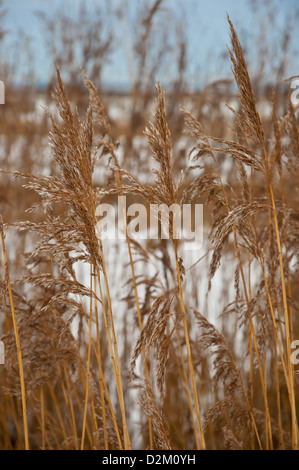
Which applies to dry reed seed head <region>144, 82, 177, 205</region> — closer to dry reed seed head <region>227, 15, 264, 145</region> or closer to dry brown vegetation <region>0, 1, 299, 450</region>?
dry brown vegetation <region>0, 1, 299, 450</region>

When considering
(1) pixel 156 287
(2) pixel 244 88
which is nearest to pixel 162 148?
(2) pixel 244 88

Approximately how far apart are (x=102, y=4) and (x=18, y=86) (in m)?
0.81

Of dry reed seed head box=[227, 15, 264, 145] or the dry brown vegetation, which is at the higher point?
Result: dry reed seed head box=[227, 15, 264, 145]

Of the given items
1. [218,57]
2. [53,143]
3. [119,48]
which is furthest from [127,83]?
[53,143]

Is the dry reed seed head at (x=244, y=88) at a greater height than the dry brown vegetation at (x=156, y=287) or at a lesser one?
greater

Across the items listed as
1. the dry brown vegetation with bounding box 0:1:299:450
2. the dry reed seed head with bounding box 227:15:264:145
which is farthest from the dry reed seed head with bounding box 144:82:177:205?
the dry reed seed head with bounding box 227:15:264:145

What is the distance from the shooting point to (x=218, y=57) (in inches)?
136

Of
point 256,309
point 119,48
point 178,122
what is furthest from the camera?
point 119,48

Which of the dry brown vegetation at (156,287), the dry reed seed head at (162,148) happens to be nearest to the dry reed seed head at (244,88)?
the dry brown vegetation at (156,287)

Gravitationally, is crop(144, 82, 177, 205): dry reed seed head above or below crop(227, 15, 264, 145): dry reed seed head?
below

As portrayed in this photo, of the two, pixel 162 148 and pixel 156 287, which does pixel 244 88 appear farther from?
pixel 156 287

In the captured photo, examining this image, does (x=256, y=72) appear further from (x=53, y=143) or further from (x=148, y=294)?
(x=53, y=143)

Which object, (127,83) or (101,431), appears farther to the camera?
(127,83)

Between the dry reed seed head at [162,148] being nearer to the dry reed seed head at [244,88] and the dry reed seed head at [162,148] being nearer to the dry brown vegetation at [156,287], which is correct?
the dry brown vegetation at [156,287]
